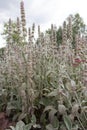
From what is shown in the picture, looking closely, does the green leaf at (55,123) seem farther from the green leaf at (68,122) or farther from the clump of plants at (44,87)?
the green leaf at (68,122)

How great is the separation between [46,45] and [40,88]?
2.28 ft

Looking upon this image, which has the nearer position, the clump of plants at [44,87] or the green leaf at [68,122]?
the green leaf at [68,122]

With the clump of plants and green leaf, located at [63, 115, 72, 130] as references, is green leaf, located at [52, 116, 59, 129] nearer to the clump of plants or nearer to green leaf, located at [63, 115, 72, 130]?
the clump of plants

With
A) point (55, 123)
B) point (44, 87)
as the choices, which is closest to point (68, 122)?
point (55, 123)

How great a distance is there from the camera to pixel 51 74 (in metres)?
3.62

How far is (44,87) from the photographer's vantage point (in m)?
3.59

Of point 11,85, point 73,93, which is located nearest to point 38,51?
point 11,85

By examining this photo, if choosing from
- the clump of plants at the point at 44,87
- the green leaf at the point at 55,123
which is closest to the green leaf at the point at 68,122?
the clump of plants at the point at 44,87

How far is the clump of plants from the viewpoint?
3.09 m

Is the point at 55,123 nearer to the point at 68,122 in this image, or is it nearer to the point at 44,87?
the point at 68,122

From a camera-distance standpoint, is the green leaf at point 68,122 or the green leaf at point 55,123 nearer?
the green leaf at point 68,122

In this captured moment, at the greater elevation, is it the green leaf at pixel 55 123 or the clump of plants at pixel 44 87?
the clump of plants at pixel 44 87

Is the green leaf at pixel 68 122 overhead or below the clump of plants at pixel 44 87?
below

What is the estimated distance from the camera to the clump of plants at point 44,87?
10.1ft
